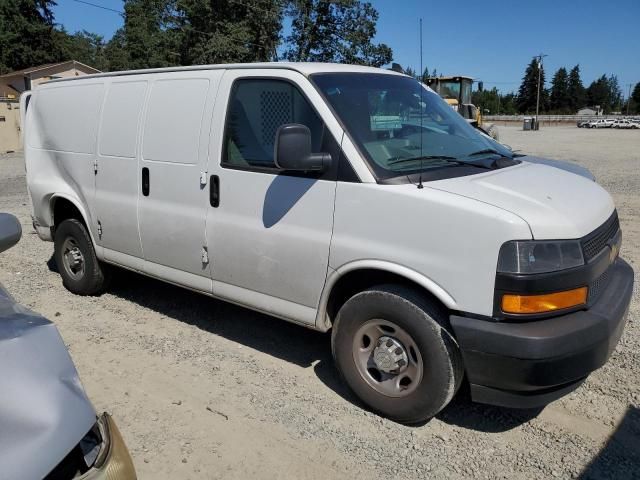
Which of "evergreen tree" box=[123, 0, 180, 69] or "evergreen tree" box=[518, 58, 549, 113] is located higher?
"evergreen tree" box=[123, 0, 180, 69]

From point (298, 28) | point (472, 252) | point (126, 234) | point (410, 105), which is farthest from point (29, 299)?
point (298, 28)

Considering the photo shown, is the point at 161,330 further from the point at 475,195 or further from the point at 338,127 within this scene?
the point at 475,195

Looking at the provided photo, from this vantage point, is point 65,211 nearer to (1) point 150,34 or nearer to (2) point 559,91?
(1) point 150,34

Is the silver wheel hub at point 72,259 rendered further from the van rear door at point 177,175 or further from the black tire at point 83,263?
the van rear door at point 177,175

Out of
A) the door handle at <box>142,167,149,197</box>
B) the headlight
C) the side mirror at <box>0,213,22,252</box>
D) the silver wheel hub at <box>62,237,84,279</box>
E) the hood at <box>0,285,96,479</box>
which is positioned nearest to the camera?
the hood at <box>0,285,96,479</box>

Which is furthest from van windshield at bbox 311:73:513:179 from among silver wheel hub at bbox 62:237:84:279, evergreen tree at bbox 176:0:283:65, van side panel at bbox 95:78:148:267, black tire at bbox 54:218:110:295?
evergreen tree at bbox 176:0:283:65

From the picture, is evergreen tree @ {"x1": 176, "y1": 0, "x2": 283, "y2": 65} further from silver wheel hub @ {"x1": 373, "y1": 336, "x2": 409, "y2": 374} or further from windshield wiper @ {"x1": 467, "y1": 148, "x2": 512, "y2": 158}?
silver wheel hub @ {"x1": 373, "y1": 336, "x2": 409, "y2": 374}

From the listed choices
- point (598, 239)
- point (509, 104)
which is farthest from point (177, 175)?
point (509, 104)

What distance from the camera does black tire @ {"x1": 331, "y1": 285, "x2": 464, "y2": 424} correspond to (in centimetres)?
311

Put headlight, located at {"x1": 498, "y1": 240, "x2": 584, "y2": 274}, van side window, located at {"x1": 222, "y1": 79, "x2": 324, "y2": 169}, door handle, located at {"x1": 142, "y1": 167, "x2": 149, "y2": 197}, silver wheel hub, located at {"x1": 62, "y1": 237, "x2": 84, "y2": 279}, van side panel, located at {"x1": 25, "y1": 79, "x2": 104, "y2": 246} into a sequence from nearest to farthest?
headlight, located at {"x1": 498, "y1": 240, "x2": 584, "y2": 274}
van side window, located at {"x1": 222, "y1": 79, "x2": 324, "y2": 169}
door handle, located at {"x1": 142, "y1": 167, "x2": 149, "y2": 197}
van side panel, located at {"x1": 25, "y1": 79, "x2": 104, "y2": 246}
silver wheel hub, located at {"x1": 62, "y1": 237, "x2": 84, "y2": 279}

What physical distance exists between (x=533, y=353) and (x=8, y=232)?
258 centimetres

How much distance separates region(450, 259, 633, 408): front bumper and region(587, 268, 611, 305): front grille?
5 cm

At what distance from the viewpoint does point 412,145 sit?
3.69m

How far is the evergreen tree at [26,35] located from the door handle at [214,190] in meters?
67.3
